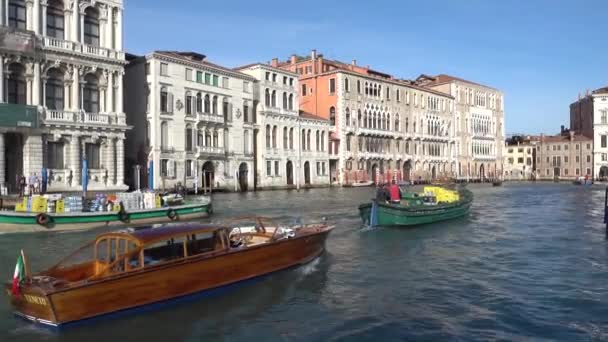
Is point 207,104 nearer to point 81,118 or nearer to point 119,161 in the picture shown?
point 119,161

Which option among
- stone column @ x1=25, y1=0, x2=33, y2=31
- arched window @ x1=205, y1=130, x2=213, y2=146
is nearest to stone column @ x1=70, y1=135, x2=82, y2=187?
stone column @ x1=25, y1=0, x2=33, y2=31

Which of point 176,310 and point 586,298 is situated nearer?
point 176,310

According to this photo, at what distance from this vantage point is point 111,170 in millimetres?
30094

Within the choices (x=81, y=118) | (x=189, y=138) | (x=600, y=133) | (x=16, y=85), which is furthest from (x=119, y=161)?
(x=600, y=133)

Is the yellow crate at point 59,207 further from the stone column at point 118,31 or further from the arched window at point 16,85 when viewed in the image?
the stone column at point 118,31

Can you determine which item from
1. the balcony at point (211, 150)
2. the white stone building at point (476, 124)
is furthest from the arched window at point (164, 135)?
the white stone building at point (476, 124)

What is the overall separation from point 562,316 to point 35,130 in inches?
1014

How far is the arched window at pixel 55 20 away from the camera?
90.6ft

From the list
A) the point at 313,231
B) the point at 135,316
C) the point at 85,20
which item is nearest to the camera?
the point at 135,316

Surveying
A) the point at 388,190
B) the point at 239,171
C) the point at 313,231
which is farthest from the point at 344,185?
the point at 313,231

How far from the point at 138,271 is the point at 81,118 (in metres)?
23.7

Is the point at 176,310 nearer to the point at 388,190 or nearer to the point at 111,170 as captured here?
the point at 388,190

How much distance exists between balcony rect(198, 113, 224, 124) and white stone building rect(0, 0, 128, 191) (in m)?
6.68

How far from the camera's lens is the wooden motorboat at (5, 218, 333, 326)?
666 centimetres
